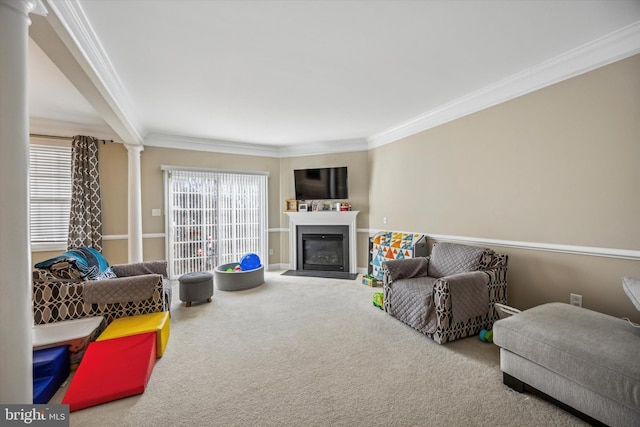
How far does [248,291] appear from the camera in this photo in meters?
4.34

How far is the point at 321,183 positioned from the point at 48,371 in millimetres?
4394

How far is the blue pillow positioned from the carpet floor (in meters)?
0.92

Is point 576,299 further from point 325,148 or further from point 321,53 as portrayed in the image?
point 325,148


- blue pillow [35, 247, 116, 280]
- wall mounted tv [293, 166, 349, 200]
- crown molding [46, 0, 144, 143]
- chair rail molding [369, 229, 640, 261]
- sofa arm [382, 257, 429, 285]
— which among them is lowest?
sofa arm [382, 257, 429, 285]

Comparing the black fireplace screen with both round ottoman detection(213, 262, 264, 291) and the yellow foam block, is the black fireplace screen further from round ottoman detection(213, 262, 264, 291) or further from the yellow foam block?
the yellow foam block

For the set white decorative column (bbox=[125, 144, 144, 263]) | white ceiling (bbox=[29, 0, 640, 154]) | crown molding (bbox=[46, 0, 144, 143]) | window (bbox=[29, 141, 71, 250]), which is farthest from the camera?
white decorative column (bbox=[125, 144, 144, 263])

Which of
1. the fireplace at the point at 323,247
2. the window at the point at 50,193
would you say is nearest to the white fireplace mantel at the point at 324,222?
the fireplace at the point at 323,247

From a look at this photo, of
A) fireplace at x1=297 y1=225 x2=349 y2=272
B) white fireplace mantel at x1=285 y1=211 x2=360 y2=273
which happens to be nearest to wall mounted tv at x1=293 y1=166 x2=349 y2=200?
white fireplace mantel at x1=285 y1=211 x2=360 y2=273

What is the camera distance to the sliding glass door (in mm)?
5047

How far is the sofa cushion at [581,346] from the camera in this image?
1.44 m

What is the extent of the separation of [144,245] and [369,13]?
4848mm

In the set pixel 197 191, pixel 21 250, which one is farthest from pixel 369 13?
pixel 197 191

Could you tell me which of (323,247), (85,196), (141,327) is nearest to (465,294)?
(141,327)

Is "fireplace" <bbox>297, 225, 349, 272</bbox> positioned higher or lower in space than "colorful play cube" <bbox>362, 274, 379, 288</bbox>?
higher
